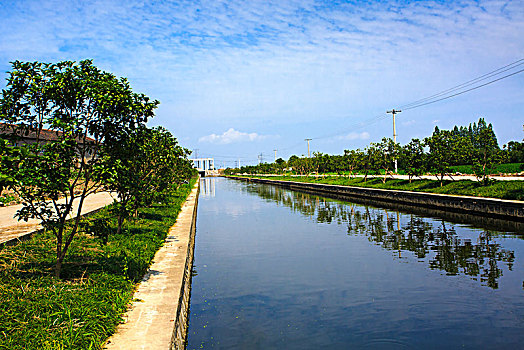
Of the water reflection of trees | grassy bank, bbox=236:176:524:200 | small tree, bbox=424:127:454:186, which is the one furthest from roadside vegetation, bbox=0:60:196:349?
small tree, bbox=424:127:454:186

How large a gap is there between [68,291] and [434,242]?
11.1 m

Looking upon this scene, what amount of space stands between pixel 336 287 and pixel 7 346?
20.6 feet

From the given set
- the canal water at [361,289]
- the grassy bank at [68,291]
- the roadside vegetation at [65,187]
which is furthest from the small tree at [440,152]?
the roadside vegetation at [65,187]

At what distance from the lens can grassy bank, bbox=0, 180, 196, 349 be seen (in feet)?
14.4

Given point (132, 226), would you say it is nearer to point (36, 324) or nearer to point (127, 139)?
point (127, 139)

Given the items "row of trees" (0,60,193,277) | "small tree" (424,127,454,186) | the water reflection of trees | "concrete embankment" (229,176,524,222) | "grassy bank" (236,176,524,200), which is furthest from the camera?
"small tree" (424,127,454,186)

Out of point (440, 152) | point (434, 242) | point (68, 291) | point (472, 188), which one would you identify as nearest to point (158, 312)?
point (68, 291)

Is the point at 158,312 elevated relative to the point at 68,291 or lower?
lower

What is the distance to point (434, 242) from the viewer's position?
13336 millimetres

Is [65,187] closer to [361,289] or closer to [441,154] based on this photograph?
[361,289]

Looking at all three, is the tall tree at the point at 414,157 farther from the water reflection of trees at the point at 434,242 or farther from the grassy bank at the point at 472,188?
the water reflection of trees at the point at 434,242

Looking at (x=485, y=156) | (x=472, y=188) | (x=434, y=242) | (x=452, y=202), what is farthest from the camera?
(x=485, y=156)

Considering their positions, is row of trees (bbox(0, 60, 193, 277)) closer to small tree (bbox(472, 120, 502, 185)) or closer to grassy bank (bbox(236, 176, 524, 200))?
grassy bank (bbox(236, 176, 524, 200))

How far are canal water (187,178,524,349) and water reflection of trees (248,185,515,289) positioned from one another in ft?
0.10
